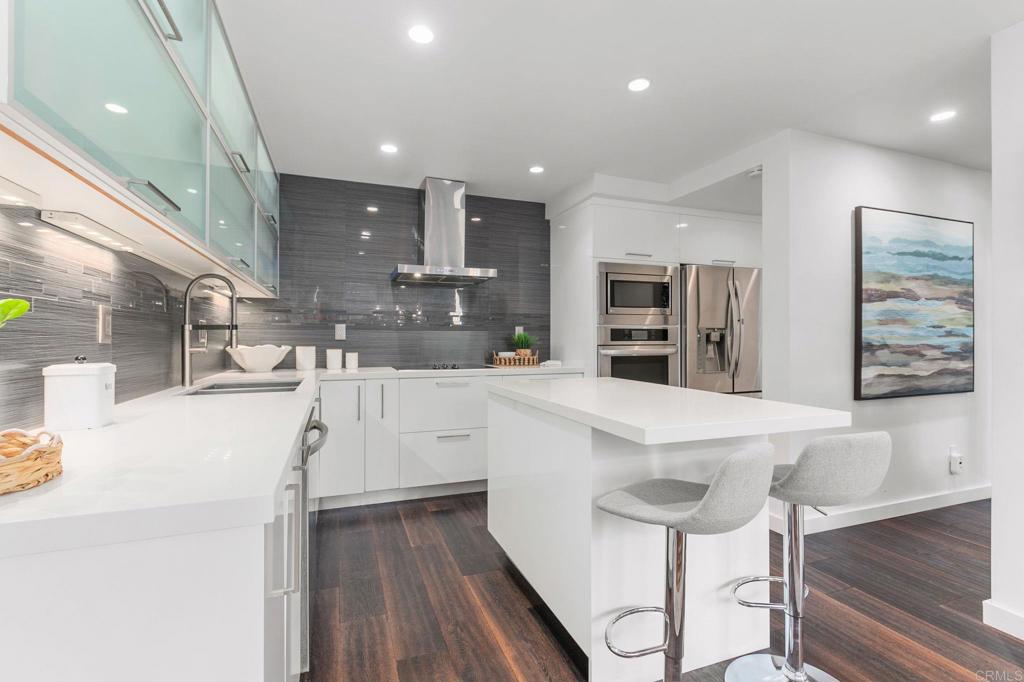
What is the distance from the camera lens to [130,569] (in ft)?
2.08

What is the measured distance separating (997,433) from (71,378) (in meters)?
3.19

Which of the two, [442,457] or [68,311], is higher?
[68,311]

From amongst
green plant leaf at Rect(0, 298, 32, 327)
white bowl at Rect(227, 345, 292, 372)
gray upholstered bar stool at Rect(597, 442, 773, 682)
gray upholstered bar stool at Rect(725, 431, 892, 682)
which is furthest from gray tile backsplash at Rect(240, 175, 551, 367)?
green plant leaf at Rect(0, 298, 32, 327)

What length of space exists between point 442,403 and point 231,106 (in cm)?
214

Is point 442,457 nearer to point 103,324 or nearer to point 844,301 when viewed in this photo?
point 103,324

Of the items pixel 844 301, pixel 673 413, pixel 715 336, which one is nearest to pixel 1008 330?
pixel 844 301

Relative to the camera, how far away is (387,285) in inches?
156

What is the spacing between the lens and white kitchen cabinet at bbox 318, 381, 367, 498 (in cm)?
318

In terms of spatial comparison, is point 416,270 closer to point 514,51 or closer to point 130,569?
point 514,51

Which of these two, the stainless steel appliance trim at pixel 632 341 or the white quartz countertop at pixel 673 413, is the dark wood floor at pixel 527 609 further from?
the stainless steel appliance trim at pixel 632 341

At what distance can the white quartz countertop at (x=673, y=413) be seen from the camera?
1.26m

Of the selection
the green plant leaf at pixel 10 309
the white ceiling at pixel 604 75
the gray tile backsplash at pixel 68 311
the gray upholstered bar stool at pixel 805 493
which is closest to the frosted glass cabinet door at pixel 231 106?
the white ceiling at pixel 604 75

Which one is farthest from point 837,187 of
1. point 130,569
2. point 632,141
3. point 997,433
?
point 130,569

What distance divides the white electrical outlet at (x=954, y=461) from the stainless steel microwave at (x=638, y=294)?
199cm
